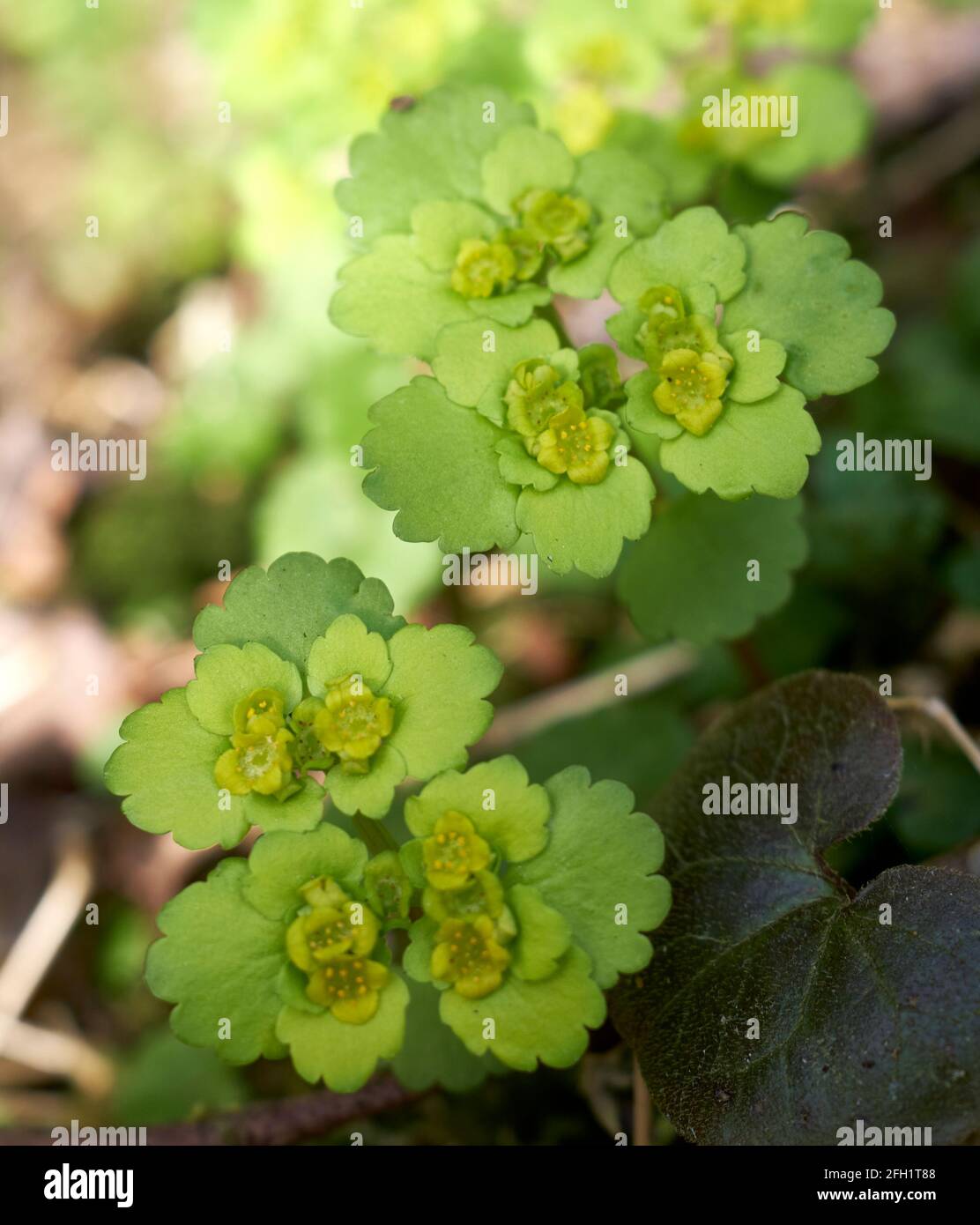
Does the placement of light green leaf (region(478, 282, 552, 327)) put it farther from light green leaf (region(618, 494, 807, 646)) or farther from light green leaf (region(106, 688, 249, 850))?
light green leaf (region(106, 688, 249, 850))

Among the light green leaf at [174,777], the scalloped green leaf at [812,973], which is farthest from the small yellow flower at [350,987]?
the scalloped green leaf at [812,973]

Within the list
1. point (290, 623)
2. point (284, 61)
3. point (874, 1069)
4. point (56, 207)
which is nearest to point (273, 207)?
point (284, 61)

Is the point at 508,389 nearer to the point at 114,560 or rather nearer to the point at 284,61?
the point at 284,61

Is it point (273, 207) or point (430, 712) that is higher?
point (273, 207)

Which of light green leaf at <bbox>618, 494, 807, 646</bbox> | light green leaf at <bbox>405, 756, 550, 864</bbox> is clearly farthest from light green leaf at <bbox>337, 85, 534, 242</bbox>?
light green leaf at <bbox>405, 756, 550, 864</bbox>

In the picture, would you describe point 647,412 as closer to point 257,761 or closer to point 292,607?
point 292,607

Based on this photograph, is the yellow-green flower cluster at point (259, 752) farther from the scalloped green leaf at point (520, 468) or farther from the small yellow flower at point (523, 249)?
the small yellow flower at point (523, 249)
